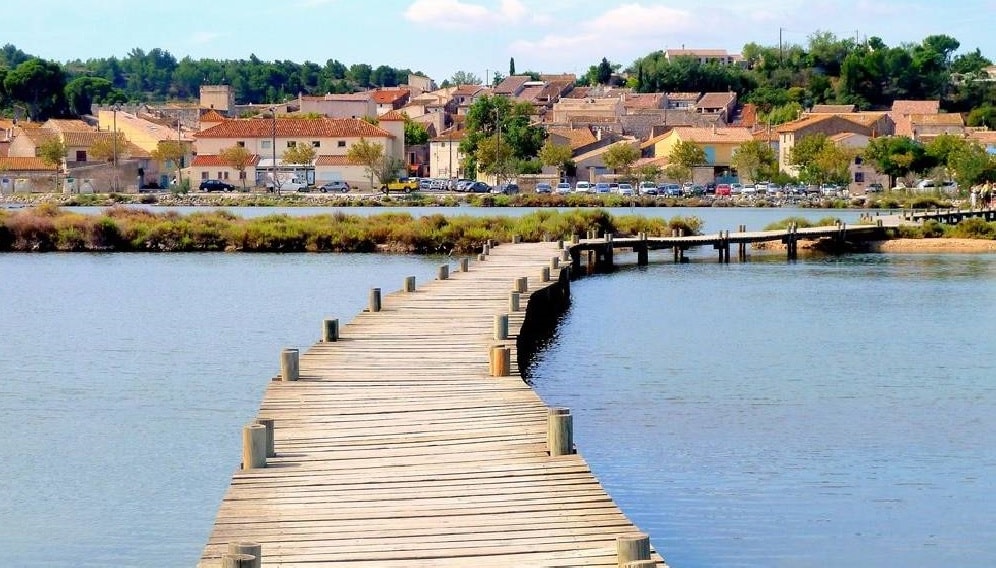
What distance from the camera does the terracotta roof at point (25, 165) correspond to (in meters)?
107

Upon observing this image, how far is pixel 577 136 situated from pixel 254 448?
360 feet

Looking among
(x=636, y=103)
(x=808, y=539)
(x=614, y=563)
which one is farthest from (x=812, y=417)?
(x=636, y=103)

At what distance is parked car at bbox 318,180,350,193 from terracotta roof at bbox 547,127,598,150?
71.5 ft

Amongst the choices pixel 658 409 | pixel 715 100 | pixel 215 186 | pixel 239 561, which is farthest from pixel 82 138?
pixel 239 561

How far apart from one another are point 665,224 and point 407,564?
2041 inches

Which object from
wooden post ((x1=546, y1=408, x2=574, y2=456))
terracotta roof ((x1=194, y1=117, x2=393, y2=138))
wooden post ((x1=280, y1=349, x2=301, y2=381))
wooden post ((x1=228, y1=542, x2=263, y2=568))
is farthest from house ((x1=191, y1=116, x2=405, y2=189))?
wooden post ((x1=228, y1=542, x2=263, y2=568))

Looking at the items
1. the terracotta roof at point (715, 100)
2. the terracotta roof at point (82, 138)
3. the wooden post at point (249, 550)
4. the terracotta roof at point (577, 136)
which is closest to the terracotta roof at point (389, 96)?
the terracotta roof at point (715, 100)

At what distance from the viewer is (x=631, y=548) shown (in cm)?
1161

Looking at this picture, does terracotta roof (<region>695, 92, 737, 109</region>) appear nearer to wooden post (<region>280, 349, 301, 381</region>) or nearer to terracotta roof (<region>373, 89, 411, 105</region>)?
terracotta roof (<region>373, 89, 411, 105</region>)

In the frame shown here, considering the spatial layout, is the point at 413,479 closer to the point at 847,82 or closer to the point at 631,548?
the point at 631,548

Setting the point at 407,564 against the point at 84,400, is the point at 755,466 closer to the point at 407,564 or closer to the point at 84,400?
the point at 407,564

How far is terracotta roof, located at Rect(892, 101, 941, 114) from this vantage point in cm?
15525

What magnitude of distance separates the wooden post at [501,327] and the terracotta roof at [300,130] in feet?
285

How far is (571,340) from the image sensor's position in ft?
109
